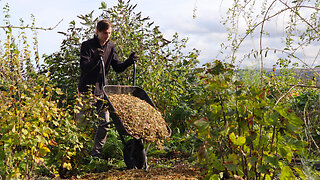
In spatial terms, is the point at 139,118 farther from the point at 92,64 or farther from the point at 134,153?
the point at 92,64

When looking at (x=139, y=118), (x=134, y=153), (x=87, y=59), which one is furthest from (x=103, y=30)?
(x=134, y=153)

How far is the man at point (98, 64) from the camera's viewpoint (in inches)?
171

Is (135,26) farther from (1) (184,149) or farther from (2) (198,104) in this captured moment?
(2) (198,104)

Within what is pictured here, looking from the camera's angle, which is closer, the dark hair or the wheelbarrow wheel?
the wheelbarrow wheel

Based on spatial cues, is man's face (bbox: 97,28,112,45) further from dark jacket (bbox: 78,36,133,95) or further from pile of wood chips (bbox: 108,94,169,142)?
pile of wood chips (bbox: 108,94,169,142)

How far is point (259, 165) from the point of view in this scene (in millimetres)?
2338

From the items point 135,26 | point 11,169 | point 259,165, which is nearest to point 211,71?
point 259,165

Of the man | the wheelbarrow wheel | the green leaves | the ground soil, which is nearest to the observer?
the green leaves

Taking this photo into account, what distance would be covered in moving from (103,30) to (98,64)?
42 centimetres

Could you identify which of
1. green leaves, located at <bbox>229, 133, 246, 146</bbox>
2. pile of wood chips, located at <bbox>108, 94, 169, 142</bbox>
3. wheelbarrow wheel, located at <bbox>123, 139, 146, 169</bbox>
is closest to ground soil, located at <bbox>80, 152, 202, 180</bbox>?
wheelbarrow wheel, located at <bbox>123, 139, 146, 169</bbox>

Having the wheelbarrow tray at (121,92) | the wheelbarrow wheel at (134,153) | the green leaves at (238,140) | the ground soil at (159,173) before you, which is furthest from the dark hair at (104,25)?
the green leaves at (238,140)

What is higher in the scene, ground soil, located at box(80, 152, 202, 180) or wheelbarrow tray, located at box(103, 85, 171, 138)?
wheelbarrow tray, located at box(103, 85, 171, 138)

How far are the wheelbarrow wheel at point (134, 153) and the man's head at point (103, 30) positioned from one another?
1346 mm

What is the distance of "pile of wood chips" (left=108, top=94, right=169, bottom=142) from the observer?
12.2 feet
